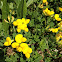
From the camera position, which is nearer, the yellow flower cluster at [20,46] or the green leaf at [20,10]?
the yellow flower cluster at [20,46]

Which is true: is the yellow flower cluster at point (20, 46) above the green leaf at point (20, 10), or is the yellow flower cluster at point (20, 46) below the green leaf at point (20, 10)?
below

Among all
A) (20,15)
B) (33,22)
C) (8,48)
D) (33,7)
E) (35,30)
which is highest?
(33,7)

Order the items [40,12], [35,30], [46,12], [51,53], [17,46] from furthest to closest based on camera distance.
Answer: [40,12]
[46,12]
[35,30]
[51,53]
[17,46]

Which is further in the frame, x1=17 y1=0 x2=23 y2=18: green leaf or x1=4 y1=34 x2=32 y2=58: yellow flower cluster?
x1=17 y1=0 x2=23 y2=18: green leaf

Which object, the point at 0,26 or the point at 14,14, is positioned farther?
the point at 14,14

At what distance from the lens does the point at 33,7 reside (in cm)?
212

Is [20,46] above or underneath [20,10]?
underneath

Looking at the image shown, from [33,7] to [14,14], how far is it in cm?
42

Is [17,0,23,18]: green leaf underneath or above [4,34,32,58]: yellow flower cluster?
above

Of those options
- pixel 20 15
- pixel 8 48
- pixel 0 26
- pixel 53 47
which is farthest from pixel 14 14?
pixel 53 47

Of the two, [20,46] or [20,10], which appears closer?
[20,46]

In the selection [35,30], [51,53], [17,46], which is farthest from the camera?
[35,30]

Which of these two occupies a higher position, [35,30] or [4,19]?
[4,19]

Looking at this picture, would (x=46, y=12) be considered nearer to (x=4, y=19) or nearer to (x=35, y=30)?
(x=35, y=30)
